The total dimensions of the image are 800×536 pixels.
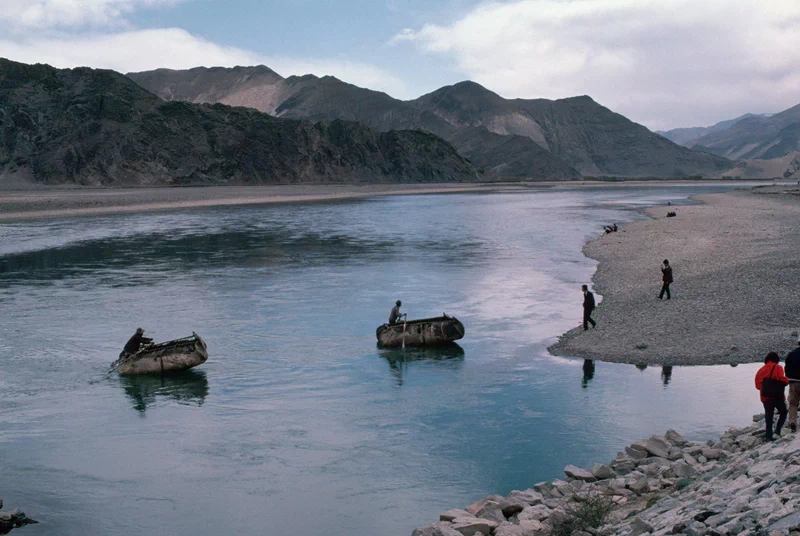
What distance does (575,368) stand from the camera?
955 inches

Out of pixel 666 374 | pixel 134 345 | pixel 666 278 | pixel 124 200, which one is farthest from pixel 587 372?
pixel 124 200

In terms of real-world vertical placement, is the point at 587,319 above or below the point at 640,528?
above

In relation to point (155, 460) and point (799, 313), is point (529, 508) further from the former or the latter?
point (799, 313)

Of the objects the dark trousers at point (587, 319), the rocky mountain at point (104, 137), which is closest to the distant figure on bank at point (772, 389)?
the dark trousers at point (587, 319)

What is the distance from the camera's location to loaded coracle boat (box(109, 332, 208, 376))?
80.2ft

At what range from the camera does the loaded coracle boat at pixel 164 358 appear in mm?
24453

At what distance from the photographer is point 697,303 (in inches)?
1182

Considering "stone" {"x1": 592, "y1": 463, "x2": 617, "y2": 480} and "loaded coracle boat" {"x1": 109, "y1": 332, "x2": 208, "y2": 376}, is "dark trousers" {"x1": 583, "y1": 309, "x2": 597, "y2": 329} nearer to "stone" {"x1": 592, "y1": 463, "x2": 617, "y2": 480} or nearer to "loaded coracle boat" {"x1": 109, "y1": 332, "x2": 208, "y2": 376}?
"loaded coracle boat" {"x1": 109, "y1": 332, "x2": 208, "y2": 376}

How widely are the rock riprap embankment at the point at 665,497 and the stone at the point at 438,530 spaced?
0.06ft

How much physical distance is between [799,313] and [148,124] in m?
173

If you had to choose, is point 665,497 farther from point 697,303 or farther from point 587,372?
point 697,303

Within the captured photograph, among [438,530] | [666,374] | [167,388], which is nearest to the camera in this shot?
[438,530]

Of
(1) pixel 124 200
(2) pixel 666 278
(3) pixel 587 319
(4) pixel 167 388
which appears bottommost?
(4) pixel 167 388

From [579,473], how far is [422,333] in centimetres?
1328
